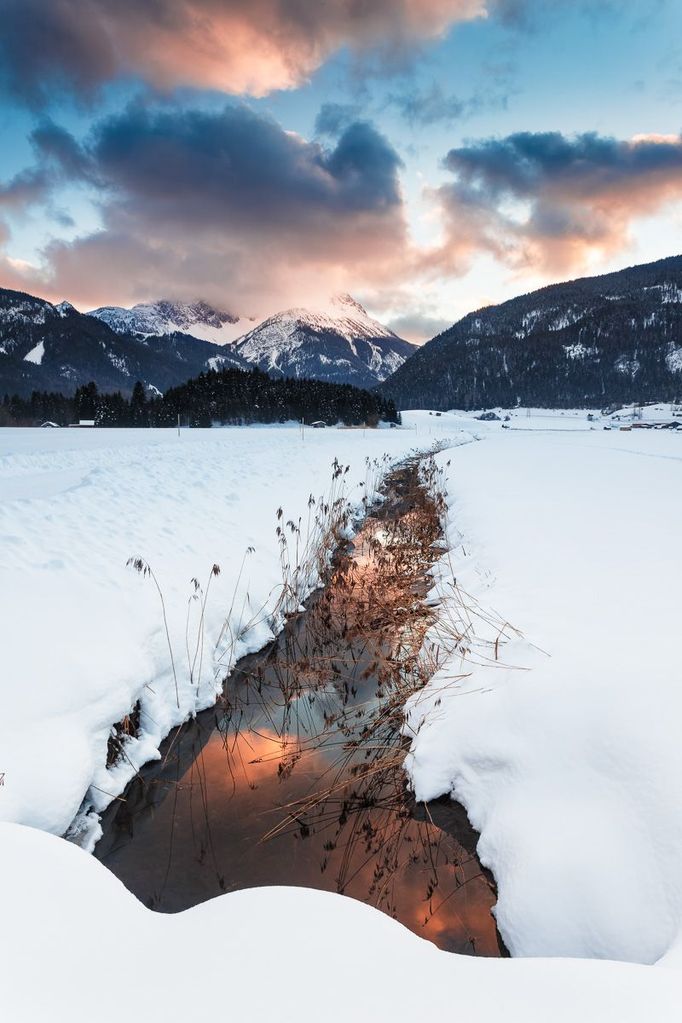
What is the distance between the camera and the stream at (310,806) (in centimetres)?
321

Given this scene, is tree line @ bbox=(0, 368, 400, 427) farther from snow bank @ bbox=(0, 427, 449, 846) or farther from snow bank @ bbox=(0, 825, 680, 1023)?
snow bank @ bbox=(0, 825, 680, 1023)

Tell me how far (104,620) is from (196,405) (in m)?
89.4

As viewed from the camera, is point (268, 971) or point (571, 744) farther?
point (571, 744)

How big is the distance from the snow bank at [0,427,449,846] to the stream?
37 centimetres

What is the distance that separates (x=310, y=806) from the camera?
3932 mm

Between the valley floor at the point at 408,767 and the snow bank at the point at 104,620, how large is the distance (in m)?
0.02

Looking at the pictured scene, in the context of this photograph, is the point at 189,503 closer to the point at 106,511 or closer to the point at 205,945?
the point at 106,511

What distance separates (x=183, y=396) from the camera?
90.8 metres

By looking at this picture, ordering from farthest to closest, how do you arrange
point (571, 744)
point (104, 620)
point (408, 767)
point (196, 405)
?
point (196, 405), point (104, 620), point (408, 767), point (571, 744)

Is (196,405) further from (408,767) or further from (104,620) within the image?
(408,767)

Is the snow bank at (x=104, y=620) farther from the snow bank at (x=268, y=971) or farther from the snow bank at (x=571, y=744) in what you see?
the snow bank at (x=571, y=744)

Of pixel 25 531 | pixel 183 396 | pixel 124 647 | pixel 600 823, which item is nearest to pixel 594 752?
pixel 600 823

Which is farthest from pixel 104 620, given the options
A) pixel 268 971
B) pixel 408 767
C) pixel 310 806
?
pixel 268 971

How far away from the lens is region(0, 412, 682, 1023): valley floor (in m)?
1.76
